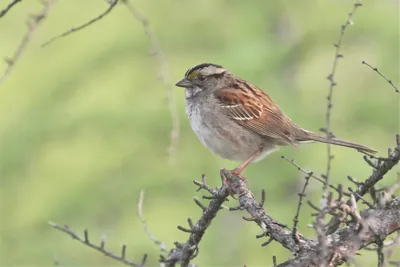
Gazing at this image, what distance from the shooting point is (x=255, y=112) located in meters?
6.05

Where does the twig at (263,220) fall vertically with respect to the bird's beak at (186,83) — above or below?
below

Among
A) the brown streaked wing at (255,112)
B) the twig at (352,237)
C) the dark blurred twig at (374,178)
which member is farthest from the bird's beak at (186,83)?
the twig at (352,237)

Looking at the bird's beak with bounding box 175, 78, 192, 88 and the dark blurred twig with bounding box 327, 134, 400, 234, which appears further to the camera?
the bird's beak with bounding box 175, 78, 192, 88

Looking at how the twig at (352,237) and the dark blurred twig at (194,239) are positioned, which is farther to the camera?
the dark blurred twig at (194,239)

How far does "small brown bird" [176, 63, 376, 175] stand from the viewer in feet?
19.0

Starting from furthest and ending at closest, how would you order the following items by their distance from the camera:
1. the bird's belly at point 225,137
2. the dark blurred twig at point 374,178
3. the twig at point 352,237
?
the bird's belly at point 225,137, the dark blurred twig at point 374,178, the twig at point 352,237

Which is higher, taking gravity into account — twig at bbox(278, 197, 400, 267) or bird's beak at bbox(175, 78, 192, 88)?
bird's beak at bbox(175, 78, 192, 88)

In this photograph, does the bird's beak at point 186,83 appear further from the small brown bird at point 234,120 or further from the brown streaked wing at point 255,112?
the brown streaked wing at point 255,112

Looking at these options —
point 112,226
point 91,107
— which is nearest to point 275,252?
point 112,226

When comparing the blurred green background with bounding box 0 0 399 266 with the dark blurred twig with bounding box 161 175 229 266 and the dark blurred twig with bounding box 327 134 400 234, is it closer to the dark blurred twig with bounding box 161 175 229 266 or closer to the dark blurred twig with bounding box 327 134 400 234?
the dark blurred twig with bounding box 161 175 229 266

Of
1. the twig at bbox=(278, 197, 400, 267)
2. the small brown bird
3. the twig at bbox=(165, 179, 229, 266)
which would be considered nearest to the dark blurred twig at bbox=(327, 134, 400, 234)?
the twig at bbox=(278, 197, 400, 267)

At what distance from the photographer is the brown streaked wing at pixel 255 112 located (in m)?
5.93

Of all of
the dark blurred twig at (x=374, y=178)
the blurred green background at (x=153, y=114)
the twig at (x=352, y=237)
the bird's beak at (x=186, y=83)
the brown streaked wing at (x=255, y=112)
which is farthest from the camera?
the blurred green background at (x=153, y=114)

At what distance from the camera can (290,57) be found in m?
14.0
